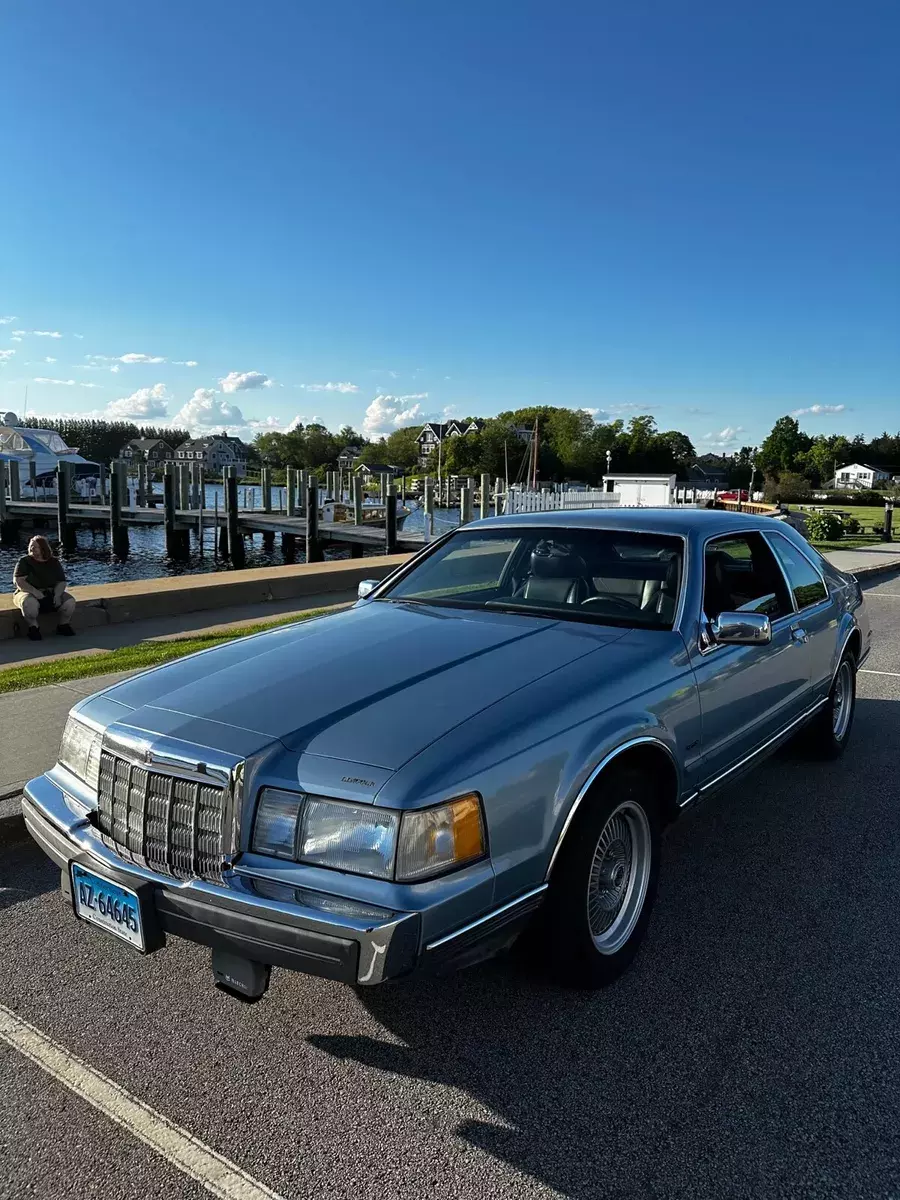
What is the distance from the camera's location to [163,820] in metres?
2.57

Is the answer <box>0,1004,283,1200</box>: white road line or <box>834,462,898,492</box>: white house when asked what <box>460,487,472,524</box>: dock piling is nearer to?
<box>0,1004,283,1200</box>: white road line

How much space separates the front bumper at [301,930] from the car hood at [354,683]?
0.41 metres

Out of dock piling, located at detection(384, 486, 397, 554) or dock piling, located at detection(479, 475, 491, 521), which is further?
dock piling, located at detection(479, 475, 491, 521)

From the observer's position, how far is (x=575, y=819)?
271 cm

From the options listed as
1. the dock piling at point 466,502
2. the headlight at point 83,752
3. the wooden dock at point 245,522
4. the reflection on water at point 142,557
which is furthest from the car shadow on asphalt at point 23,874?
the wooden dock at point 245,522

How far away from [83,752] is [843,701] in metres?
4.75

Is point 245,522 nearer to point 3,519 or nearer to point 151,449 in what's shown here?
point 3,519

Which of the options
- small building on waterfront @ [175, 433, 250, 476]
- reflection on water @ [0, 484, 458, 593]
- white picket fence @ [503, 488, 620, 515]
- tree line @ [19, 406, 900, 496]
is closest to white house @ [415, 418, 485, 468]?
tree line @ [19, 406, 900, 496]

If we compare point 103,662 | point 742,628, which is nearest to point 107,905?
point 742,628

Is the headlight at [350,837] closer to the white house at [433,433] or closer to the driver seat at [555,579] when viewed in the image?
the driver seat at [555,579]

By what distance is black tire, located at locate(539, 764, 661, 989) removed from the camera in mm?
2688

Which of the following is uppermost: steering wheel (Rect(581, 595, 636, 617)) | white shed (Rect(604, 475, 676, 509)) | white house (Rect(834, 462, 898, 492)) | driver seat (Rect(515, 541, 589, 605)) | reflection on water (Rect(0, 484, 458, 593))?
white house (Rect(834, 462, 898, 492))

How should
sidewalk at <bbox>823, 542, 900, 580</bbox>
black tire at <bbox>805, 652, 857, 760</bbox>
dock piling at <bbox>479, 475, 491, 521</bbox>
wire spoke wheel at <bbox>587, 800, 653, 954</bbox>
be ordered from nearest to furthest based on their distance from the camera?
wire spoke wheel at <bbox>587, 800, 653, 954</bbox> → black tire at <bbox>805, 652, 857, 760</bbox> → sidewalk at <bbox>823, 542, 900, 580</bbox> → dock piling at <bbox>479, 475, 491, 521</bbox>

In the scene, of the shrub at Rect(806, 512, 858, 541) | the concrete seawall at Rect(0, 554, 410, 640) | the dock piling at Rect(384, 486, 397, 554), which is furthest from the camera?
the shrub at Rect(806, 512, 858, 541)
